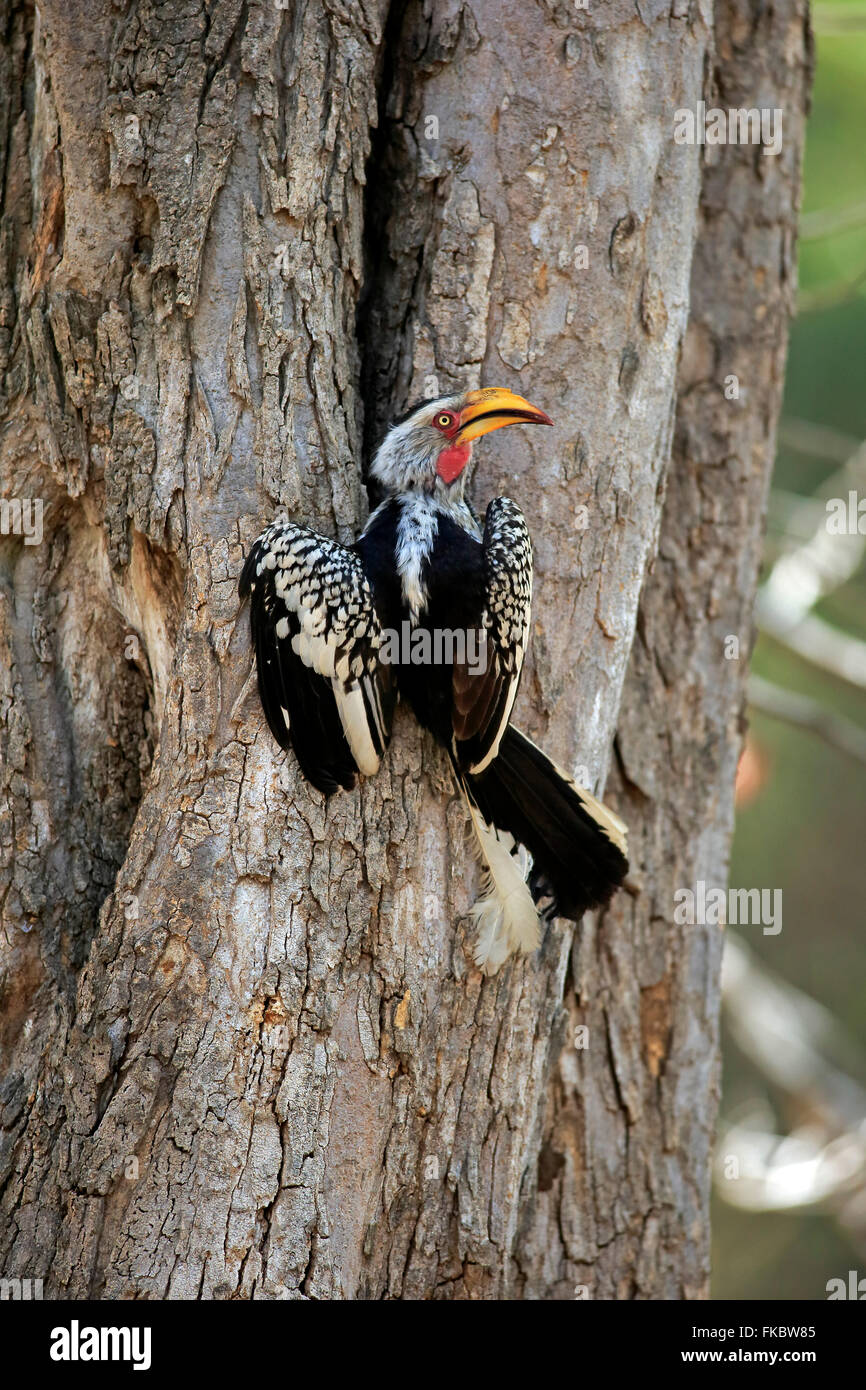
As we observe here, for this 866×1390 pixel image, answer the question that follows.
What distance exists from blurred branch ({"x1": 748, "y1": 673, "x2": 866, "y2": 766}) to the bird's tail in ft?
→ 8.40

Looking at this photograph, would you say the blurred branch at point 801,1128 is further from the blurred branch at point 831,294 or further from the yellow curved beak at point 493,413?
the yellow curved beak at point 493,413

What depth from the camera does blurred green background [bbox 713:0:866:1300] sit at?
649 centimetres

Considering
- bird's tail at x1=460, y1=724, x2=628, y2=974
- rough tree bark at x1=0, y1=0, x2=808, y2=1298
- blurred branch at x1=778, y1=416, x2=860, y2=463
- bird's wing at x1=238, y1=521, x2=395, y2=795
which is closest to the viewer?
rough tree bark at x1=0, y1=0, x2=808, y2=1298

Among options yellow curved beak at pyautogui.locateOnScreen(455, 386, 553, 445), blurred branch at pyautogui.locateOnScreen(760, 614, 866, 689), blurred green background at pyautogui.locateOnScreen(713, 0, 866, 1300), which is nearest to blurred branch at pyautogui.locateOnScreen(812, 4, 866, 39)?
blurred green background at pyautogui.locateOnScreen(713, 0, 866, 1300)

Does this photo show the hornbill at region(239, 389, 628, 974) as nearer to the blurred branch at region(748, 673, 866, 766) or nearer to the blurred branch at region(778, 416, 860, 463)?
the blurred branch at region(748, 673, 866, 766)

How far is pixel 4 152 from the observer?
11.2ft

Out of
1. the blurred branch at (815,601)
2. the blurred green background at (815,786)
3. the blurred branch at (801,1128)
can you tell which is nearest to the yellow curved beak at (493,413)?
the blurred branch at (815,601)

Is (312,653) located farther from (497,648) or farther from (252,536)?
(497,648)

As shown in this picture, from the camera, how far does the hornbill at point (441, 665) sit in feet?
9.61

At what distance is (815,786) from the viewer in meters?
10.3

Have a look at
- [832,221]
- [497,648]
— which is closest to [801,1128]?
[832,221]

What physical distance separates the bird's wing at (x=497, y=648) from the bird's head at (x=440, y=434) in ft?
0.75

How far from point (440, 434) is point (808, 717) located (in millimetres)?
3164
